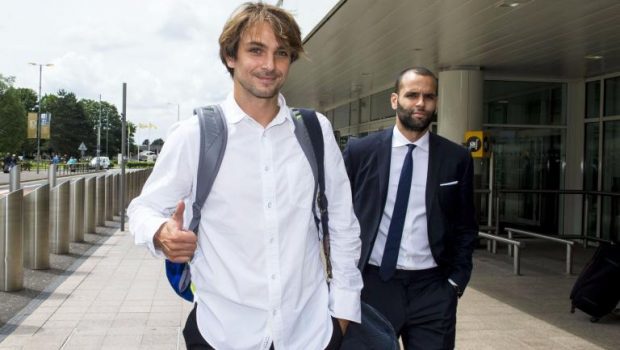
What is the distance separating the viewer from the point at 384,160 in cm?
360

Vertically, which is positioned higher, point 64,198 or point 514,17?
point 514,17

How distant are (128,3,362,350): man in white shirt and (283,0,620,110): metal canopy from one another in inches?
188

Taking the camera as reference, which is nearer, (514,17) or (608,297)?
(608,297)

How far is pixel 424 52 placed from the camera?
12445 millimetres

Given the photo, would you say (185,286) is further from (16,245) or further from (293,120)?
(16,245)

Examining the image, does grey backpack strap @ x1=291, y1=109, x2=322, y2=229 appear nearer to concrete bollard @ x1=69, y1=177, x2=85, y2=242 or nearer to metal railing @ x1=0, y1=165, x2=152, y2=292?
metal railing @ x1=0, y1=165, x2=152, y2=292

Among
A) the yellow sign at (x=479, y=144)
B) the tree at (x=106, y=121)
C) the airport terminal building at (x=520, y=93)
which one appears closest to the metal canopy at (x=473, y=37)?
the airport terminal building at (x=520, y=93)

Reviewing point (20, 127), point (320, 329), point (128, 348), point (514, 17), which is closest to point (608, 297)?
point (514, 17)

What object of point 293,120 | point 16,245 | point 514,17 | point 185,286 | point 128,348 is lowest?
point 128,348

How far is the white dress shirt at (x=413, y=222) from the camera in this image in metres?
3.49

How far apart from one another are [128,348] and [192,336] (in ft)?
11.7

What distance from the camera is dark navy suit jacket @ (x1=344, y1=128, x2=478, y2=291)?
3.49 meters

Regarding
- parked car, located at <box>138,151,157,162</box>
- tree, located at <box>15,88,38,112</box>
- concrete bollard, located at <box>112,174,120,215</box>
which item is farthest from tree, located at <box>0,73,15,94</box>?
concrete bollard, located at <box>112,174,120,215</box>

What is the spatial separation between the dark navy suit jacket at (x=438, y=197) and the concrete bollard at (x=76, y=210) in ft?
29.5
